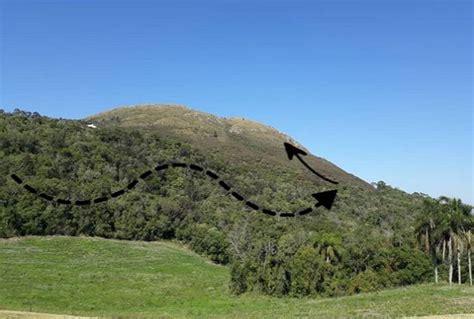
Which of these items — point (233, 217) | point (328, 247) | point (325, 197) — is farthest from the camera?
point (233, 217)

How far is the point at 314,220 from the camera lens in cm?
10975

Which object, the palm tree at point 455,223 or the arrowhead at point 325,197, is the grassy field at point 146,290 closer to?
the palm tree at point 455,223

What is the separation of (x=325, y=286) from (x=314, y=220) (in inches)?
1599

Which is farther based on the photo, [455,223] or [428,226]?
[428,226]

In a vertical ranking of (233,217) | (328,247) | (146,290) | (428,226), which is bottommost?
(146,290)

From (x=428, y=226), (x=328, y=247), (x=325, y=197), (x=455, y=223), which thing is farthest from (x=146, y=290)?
(x=325, y=197)

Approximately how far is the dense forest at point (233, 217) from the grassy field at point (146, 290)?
414cm

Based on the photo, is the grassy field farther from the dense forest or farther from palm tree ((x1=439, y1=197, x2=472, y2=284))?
palm tree ((x1=439, y1=197, x2=472, y2=284))

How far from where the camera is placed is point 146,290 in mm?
66062

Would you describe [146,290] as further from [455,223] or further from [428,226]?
[455,223]

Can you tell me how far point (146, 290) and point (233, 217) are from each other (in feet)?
154

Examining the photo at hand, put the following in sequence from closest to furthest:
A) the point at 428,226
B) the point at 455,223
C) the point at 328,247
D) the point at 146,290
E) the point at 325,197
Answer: the point at 325,197 → the point at 455,223 → the point at 428,226 → the point at 146,290 → the point at 328,247

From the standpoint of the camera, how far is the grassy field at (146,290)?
4438 centimetres

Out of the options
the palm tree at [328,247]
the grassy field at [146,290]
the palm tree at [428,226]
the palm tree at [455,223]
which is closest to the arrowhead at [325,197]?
the grassy field at [146,290]
